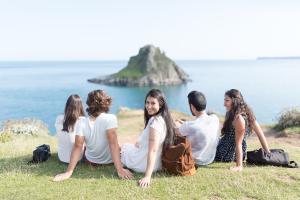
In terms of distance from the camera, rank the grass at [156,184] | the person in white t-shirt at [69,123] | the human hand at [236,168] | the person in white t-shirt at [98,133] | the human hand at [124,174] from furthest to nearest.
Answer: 1. the person in white t-shirt at [69,123]
2. the human hand at [236,168]
3. the person in white t-shirt at [98,133]
4. the human hand at [124,174]
5. the grass at [156,184]

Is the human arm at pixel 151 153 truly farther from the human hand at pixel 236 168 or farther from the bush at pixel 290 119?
the bush at pixel 290 119

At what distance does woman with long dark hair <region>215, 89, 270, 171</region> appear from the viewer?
894 cm

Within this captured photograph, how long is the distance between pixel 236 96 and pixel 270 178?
2.00 m

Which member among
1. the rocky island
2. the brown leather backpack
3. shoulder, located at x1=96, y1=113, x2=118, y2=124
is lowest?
the rocky island

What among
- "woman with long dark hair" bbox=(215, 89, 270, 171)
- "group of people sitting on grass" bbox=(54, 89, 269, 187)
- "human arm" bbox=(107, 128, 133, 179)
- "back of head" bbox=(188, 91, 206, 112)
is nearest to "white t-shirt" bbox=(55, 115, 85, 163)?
"group of people sitting on grass" bbox=(54, 89, 269, 187)

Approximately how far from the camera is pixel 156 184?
7941mm

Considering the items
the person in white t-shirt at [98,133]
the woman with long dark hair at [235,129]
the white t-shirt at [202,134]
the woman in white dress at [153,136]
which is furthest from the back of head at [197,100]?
the person in white t-shirt at [98,133]

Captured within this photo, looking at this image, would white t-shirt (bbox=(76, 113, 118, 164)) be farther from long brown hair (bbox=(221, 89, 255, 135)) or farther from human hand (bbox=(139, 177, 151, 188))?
long brown hair (bbox=(221, 89, 255, 135))

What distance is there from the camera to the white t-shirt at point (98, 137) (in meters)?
8.63

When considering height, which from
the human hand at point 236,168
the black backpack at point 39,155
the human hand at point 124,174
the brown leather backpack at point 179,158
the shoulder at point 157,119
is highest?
the shoulder at point 157,119

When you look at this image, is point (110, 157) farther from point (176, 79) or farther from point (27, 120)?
point (176, 79)

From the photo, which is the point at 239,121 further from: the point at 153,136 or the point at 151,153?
the point at 151,153

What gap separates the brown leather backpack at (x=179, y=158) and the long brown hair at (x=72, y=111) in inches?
92.2

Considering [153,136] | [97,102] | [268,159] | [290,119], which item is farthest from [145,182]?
[290,119]
